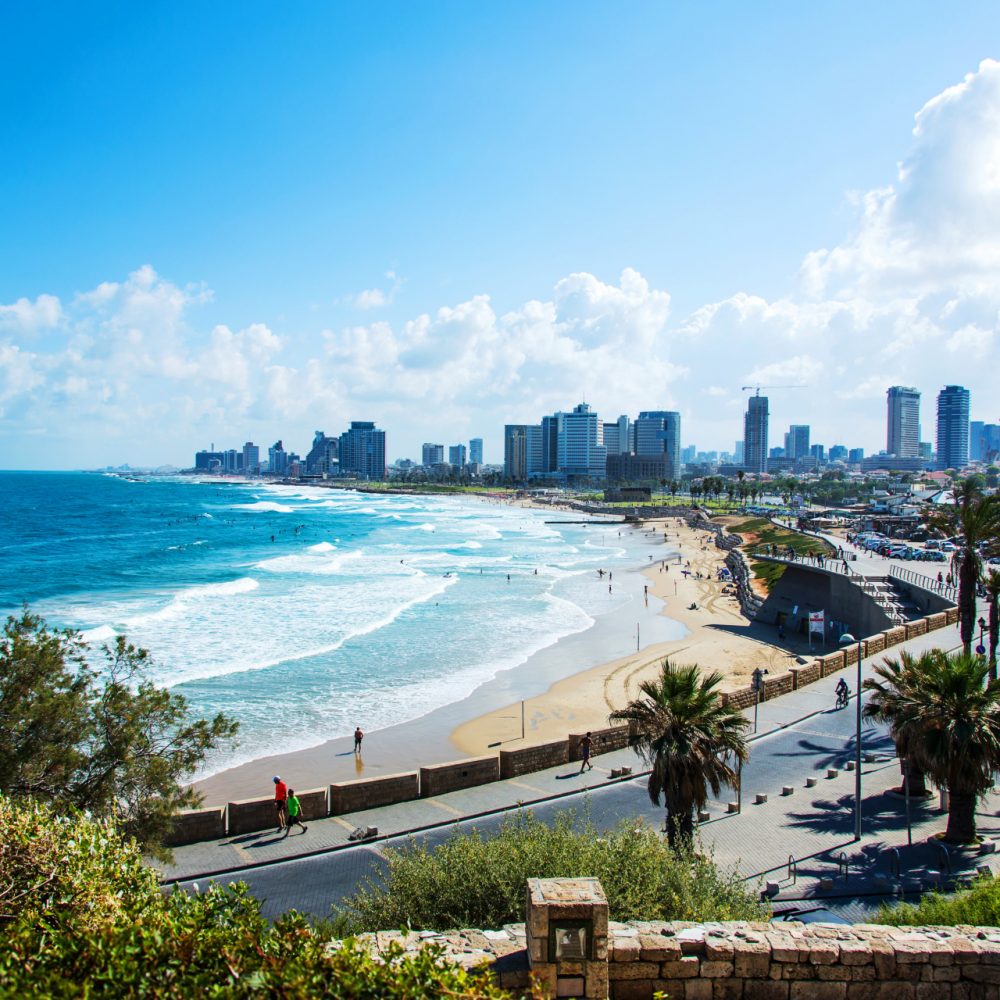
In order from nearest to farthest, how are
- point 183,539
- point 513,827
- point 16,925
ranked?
1. point 16,925
2. point 513,827
3. point 183,539

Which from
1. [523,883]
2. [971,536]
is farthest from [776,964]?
[971,536]

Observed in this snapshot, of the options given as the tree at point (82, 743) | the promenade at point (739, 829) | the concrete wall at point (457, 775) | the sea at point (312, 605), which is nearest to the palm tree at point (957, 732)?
the promenade at point (739, 829)

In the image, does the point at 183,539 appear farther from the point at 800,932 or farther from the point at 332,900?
the point at 800,932

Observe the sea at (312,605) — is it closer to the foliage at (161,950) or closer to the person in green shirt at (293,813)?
the person in green shirt at (293,813)

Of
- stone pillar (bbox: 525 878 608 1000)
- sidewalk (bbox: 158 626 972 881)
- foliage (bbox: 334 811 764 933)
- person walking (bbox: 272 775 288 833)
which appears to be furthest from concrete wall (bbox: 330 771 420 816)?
stone pillar (bbox: 525 878 608 1000)

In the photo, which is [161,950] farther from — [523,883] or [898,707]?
[898,707]

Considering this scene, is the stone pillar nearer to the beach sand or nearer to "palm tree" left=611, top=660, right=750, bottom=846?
"palm tree" left=611, top=660, right=750, bottom=846

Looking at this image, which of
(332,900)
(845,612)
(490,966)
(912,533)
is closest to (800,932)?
(490,966)
